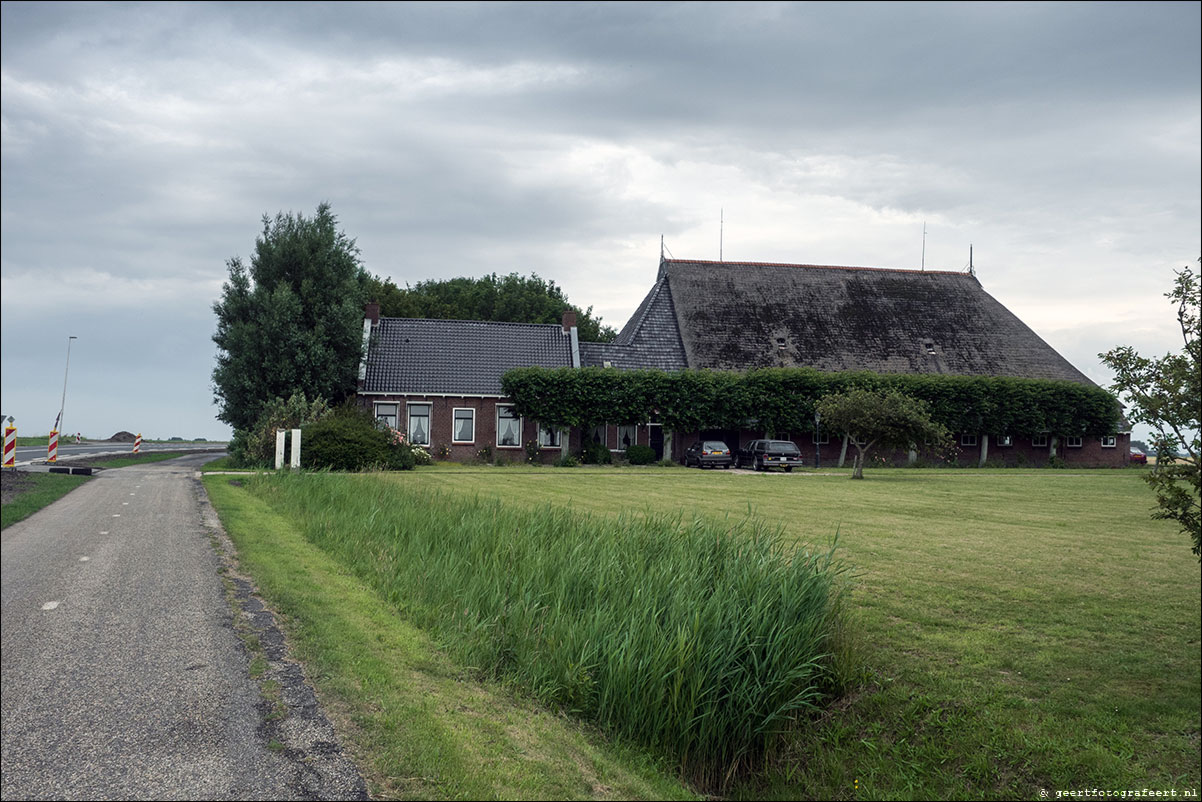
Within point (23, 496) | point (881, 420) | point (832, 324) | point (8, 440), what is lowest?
point (23, 496)

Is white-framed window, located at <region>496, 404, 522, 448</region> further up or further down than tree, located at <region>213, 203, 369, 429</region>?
further down

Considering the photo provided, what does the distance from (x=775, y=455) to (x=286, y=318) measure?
929 inches

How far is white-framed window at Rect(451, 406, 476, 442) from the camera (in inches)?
1801

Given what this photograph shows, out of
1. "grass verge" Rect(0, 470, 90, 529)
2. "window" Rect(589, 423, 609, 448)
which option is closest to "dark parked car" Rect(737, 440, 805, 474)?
"window" Rect(589, 423, 609, 448)

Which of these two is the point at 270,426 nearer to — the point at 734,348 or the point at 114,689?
the point at 734,348

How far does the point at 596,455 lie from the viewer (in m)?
44.8

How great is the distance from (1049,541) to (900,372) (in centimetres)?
3932

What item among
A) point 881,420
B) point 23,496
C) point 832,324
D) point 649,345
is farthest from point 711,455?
point 23,496

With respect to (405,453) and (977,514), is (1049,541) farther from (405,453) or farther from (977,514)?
(405,453)

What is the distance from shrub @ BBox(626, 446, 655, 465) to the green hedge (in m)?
1.43

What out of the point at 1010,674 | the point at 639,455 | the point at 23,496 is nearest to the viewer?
the point at 23,496

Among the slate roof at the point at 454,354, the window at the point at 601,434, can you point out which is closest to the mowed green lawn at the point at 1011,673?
the window at the point at 601,434

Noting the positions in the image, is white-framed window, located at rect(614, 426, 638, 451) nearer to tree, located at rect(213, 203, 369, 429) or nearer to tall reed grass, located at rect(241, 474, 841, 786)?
tree, located at rect(213, 203, 369, 429)

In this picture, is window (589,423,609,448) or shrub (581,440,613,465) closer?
shrub (581,440,613,465)
